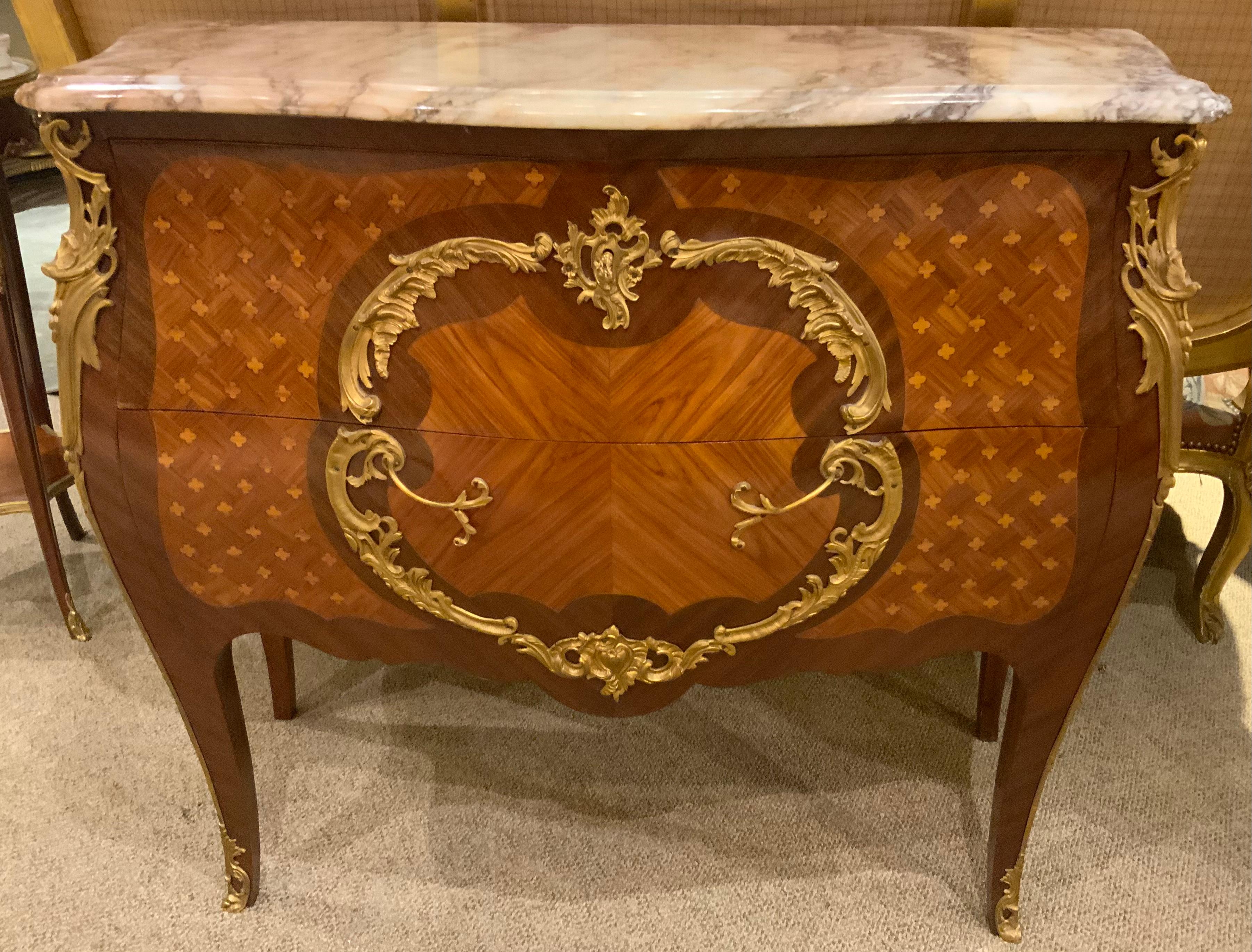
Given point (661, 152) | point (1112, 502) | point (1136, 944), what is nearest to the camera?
point (661, 152)

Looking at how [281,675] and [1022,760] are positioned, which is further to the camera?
[281,675]

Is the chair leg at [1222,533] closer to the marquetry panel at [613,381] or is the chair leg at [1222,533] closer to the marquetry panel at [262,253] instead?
the marquetry panel at [613,381]

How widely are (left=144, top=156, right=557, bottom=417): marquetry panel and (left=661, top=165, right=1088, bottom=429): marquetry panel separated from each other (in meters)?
0.19

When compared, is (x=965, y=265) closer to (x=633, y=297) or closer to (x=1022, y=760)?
(x=633, y=297)

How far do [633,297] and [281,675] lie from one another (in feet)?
2.94

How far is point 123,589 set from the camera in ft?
3.11

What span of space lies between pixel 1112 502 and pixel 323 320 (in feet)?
2.26

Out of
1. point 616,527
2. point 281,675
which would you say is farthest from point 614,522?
point 281,675

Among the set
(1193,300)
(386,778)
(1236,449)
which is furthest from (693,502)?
(1236,449)

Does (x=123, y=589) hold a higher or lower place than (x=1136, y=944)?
higher

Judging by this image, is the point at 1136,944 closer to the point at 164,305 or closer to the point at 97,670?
the point at 164,305

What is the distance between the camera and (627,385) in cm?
80

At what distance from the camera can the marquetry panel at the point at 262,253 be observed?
29.6 inches

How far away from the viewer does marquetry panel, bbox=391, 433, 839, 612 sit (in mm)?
833
